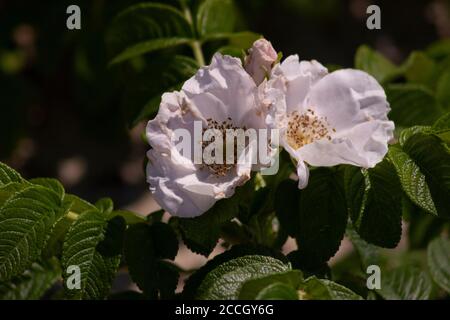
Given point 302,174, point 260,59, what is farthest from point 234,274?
point 260,59

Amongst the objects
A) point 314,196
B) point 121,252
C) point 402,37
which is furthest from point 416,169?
point 402,37

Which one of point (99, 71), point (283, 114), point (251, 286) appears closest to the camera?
point (251, 286)

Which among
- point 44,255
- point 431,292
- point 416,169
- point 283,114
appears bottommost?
point 431,292

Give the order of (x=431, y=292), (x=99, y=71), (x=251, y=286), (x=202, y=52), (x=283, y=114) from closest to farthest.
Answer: (x=251, y=286)
(x=283, y=114)
(x=431, y=292)
(x=202, y=52)
(x=99, y=71)

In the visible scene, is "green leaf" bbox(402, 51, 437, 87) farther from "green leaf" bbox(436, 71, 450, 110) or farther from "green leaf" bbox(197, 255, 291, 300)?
"green leaf" bbox(197, 255, 291, 300)

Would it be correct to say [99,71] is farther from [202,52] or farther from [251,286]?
[251,286]

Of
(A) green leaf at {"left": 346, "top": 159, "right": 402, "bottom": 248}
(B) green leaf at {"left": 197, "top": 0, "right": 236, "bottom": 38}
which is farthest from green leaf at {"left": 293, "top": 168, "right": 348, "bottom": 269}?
(B) green leaf at {"left": 197, "top": 0, "right": 236, "bottom": 38}

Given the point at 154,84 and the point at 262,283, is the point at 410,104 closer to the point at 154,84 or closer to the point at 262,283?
the point at 154,84

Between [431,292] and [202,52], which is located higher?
[202,52]
